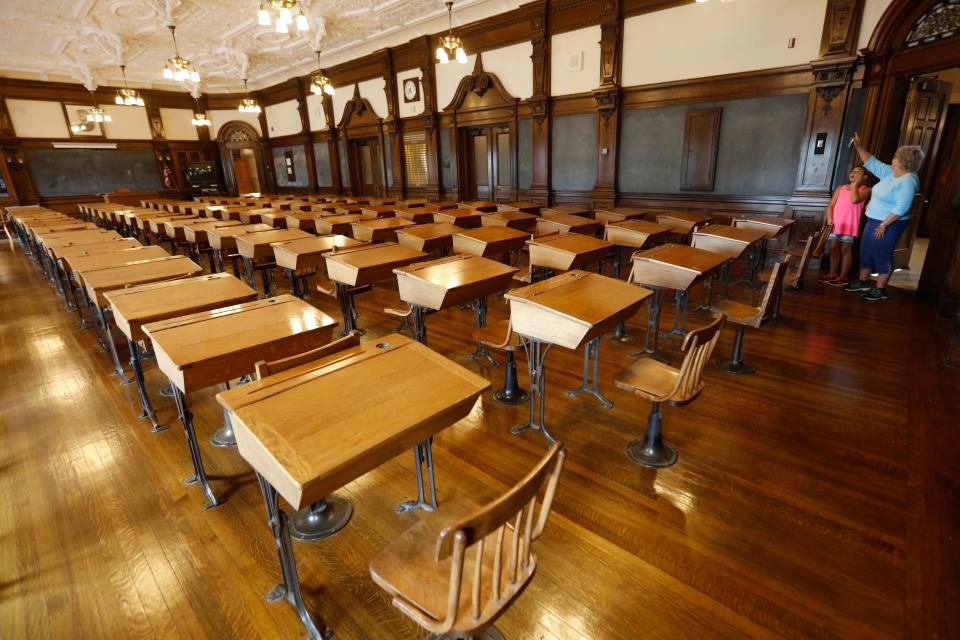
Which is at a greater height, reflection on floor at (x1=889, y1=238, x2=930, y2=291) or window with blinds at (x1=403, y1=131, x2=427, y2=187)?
window with blinds at (x1=403, y1=131, x2=427, y2=187)

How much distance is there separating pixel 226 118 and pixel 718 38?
17.0m

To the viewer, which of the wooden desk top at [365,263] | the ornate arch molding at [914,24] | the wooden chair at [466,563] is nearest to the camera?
the wooden chair at [466,563]

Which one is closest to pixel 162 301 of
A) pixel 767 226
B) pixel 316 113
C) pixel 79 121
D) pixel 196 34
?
pixel 767 226

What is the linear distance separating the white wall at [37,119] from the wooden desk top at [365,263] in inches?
645

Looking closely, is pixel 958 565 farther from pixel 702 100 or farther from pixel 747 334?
pixel 702 100

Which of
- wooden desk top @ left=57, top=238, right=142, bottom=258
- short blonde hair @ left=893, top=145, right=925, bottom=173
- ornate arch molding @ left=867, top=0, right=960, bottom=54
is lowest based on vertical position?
wooden desk top @ left=57, top=238, right=142, bottom=258

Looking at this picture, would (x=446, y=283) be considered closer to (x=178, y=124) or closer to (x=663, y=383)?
(x=663, y=383)

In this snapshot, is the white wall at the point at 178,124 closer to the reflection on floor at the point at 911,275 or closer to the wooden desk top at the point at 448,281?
the wooden desk top at the point at 448,281

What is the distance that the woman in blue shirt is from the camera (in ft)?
15.1

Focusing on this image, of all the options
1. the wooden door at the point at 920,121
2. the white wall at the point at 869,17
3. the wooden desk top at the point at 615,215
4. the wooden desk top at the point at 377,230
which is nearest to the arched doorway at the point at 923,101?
the wooden door at the point at 920,121

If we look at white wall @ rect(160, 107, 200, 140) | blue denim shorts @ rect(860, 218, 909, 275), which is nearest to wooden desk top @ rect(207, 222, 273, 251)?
blue denim shorts @ rect(860, 218, 909, 275)

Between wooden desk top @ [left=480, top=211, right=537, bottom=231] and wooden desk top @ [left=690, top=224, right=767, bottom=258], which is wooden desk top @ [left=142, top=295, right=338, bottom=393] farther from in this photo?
wooden desk top @ [left=480, top=211, right=537, bottom=231]

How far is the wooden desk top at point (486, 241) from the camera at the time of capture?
14.8ft

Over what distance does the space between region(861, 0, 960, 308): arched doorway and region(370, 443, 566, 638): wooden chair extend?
489 cm
